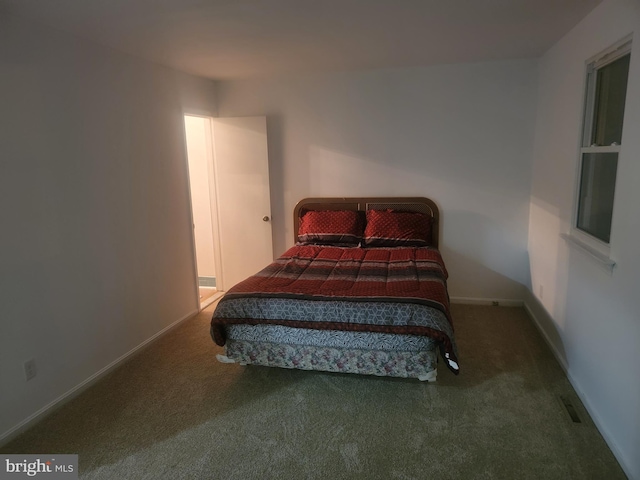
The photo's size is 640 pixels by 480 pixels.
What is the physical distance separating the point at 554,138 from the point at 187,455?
338 centimetres

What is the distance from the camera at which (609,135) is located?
7.86ft

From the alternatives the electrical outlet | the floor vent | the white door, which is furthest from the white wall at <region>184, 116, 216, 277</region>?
the floor vent

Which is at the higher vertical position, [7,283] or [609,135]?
[609,135]

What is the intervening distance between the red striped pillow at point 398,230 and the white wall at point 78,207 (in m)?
1.88

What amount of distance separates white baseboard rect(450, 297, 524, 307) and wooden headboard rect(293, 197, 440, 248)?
638mm

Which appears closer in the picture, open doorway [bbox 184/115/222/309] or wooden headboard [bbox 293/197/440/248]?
wooden headboard [bbox 293/197/440/248]

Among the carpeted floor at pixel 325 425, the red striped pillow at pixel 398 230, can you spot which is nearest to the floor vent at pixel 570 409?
the carpeted floor at pixel 325 425

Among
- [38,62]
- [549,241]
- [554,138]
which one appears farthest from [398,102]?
→ [38,62]

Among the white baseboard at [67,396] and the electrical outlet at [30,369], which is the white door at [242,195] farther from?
the electrical outlet at [30,369]

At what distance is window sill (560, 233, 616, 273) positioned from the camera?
2.15 m

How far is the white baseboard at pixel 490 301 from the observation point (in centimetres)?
415

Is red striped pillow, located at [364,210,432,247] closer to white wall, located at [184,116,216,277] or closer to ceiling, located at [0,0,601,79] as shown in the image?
ceiling, located at [0,0,601,79]

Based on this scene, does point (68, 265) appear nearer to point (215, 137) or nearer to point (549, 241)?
point (215, 137)

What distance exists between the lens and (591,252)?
7.76 feet
